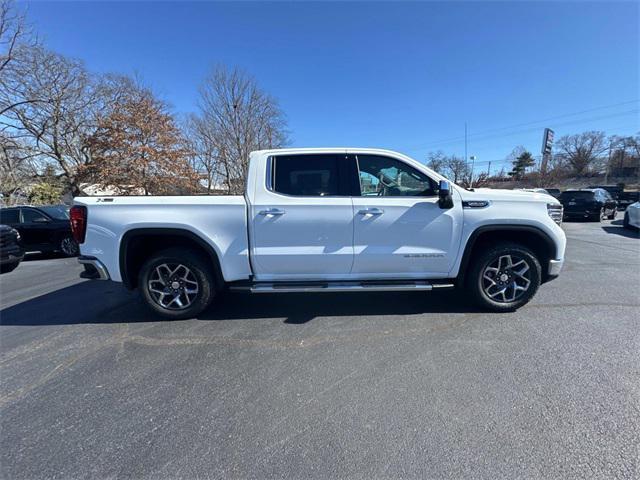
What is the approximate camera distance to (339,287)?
3486 mm

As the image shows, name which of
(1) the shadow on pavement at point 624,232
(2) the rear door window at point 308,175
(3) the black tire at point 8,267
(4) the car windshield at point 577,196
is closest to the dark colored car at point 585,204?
(4) the car windshield at point 577,196

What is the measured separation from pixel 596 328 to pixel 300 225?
3532 mm

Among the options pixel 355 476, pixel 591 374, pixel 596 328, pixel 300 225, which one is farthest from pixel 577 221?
pixel 355 476

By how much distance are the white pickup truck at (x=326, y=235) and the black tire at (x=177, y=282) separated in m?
0.01

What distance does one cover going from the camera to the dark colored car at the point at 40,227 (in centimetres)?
817

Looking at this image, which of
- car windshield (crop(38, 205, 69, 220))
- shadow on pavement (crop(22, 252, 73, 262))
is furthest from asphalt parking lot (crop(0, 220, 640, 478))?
shadow on pavement (crop(22, 252, 73, 262))

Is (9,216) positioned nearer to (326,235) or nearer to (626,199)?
(326,235)

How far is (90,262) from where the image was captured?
346cm

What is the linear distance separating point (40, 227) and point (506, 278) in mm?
11368

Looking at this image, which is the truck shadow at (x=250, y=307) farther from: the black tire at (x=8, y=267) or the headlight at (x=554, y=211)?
the black tire at (x=8, y=267)

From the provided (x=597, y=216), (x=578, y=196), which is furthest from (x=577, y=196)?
(x=597, y=216)

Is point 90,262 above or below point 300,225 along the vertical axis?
below

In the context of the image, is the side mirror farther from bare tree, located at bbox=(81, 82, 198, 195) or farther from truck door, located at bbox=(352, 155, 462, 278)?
bare tree, located at bbox=(81, 82, 198, 195)

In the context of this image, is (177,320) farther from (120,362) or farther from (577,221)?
(577,221)
